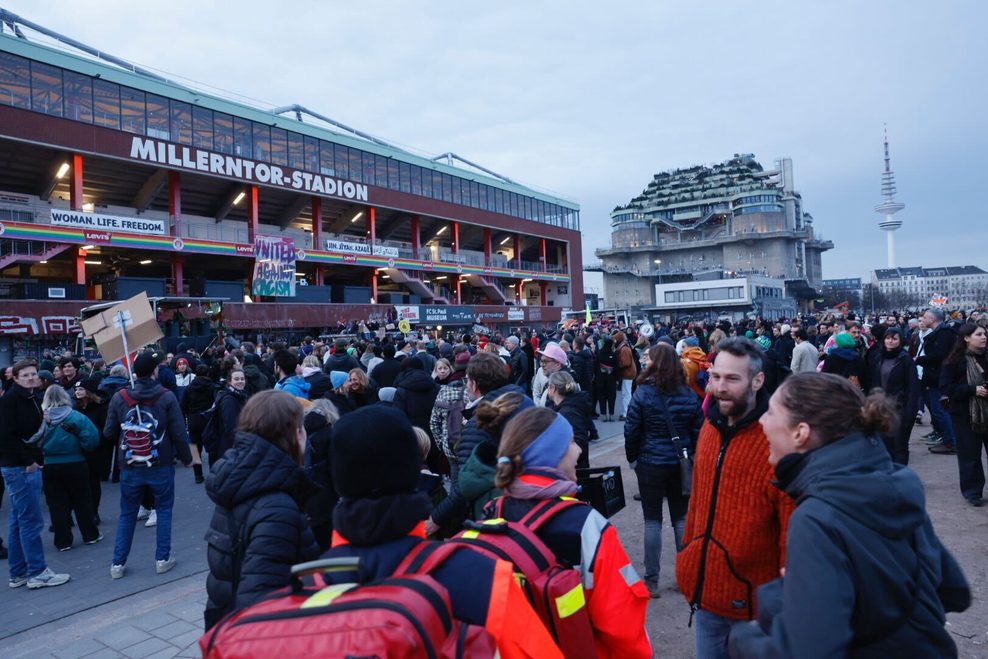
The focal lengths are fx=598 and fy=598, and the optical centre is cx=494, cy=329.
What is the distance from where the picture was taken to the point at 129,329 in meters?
9.65

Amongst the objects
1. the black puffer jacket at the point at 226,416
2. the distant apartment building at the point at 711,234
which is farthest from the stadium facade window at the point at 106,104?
the distant apartment building at the point at 711,234

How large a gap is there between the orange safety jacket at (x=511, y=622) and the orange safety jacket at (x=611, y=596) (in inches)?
17.6

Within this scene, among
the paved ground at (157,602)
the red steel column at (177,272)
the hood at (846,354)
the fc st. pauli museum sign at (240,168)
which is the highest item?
the fc st. pauli museum sign at (240,168)

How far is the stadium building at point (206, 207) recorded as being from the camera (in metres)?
26.8

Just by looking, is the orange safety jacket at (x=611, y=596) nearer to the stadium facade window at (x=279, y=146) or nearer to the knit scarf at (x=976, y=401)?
the knit scarf at (x=976, y=401)

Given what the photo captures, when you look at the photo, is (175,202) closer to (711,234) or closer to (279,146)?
(279,146)

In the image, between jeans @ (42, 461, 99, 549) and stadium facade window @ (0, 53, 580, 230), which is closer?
jeans @ (42, 461, 99, 549)

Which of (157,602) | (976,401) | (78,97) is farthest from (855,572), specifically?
(78,97)

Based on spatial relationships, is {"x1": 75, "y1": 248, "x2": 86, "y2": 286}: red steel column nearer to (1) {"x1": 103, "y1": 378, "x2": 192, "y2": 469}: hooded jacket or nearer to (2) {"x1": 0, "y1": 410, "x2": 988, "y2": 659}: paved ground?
(2) {"x1": 0, "y1": 410, "x2": 988, "y2": 659}: paved ground

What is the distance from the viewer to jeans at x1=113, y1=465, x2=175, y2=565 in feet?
17.5

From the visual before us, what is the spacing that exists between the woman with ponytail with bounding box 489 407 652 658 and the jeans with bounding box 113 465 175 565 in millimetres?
4402

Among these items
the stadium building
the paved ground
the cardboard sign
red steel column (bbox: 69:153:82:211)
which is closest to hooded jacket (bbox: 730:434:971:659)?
the paved ground

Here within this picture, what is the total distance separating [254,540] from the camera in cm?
239

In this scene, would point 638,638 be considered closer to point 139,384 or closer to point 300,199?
point 139,384
